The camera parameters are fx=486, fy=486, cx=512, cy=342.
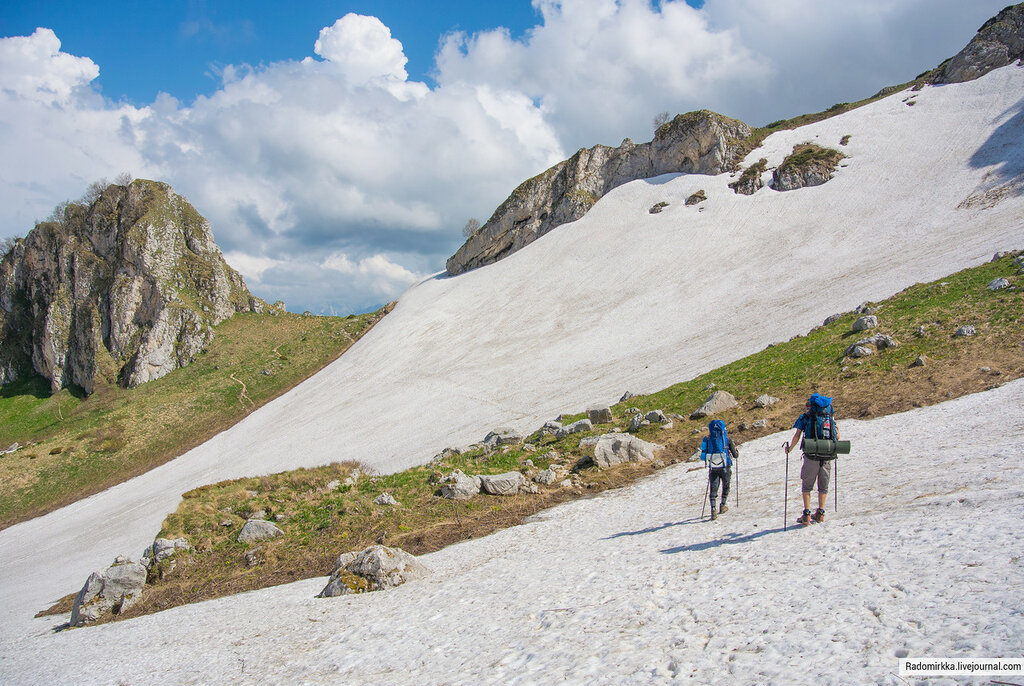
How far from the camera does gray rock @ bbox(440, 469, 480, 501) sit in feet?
74.5

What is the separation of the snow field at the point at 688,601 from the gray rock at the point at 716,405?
6.79 metres

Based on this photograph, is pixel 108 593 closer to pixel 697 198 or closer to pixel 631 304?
pixel 631 304

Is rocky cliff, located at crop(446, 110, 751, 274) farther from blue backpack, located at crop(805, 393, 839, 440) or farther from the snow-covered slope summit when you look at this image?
blue backpack, located at crop(805, 393, 839, 440)

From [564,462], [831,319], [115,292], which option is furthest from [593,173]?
[115,292]

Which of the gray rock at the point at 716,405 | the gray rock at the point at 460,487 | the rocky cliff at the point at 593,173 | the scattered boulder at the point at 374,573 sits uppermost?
the rocky cliff at the point at 593,173

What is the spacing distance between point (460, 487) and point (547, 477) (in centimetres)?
413

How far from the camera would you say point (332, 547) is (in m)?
20.5

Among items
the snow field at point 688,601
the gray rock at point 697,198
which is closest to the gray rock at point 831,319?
the snow field at point 688,601

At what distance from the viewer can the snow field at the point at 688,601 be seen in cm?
714

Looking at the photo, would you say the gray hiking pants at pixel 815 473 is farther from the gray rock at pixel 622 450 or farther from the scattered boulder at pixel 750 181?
the scattered boulder at pixel 750 181

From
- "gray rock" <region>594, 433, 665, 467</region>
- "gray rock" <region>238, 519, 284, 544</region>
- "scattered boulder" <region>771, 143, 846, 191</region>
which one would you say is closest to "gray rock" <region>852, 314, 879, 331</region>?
"gray rock" <region>594, 433, 665, 467</region>

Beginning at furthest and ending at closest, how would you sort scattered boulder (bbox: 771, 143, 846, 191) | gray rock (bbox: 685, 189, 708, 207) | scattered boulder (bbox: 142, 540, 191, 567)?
1. gray rock (bbox: 685, 189, 708, 207)
2. scattered boulder (bbox: 771, 143, 846, 191)
3. scattered boulder (bbox: 142, 540, 191, 567)

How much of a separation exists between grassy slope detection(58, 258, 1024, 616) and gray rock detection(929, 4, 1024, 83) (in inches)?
2675

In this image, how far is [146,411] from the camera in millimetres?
62438
